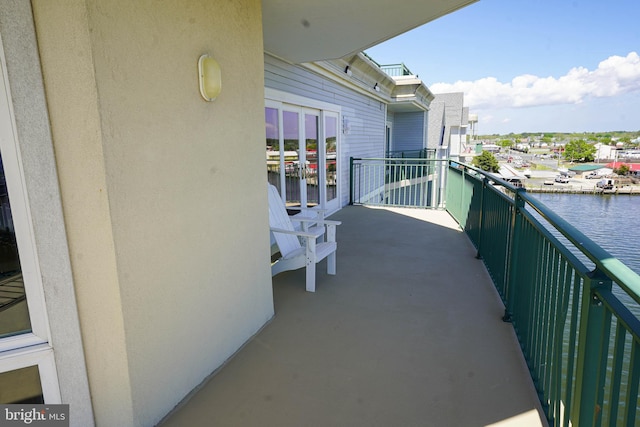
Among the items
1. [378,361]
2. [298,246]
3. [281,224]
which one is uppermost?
[281,224]

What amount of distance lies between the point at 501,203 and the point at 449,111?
85.3 feet

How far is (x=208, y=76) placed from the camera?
6.21 ft

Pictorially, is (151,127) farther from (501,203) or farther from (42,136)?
(501,203)

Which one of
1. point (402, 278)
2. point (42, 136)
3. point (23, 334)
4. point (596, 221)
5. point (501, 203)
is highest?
point (42, 136)

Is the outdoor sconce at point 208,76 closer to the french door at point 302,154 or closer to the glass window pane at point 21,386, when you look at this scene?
the glass window pane at point 21,386

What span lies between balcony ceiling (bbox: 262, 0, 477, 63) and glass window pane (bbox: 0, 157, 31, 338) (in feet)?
7.57

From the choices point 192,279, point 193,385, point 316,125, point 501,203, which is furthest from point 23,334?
point 316,125

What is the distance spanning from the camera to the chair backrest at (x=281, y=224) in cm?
361

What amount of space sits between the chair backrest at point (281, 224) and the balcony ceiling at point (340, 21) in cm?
163

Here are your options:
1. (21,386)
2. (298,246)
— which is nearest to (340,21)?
(298,246)

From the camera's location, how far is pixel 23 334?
1445 mm

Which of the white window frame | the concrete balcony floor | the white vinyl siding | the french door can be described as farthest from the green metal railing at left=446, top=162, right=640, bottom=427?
the white vinyl siding

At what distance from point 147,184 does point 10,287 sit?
0.64 metres

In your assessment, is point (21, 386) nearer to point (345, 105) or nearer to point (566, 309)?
point (566, 309)
